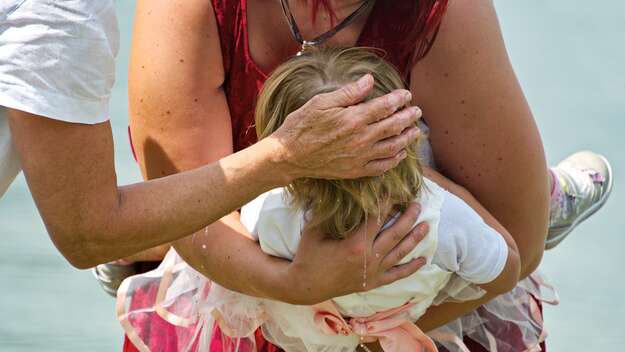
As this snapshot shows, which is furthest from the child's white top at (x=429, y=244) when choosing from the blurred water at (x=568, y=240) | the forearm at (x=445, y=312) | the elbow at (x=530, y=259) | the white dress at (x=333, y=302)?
the blurred water at (x=568, y=240)

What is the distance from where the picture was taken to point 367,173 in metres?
2.11

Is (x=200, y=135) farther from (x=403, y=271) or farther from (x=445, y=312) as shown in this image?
(x=445, y=312)

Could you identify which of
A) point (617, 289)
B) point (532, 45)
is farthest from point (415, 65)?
point (532, 45)

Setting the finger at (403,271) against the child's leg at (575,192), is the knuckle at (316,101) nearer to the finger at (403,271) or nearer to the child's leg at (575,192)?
the finger at (403,271)

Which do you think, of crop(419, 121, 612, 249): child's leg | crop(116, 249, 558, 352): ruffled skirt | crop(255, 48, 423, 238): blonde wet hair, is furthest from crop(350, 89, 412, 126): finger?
crop(419, 121, 612, 249): child's leg

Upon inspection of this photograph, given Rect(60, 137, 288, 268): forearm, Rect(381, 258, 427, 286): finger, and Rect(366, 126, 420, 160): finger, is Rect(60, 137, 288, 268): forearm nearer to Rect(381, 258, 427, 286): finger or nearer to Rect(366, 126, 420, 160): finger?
Rect(366, 126, 420, 160): finger

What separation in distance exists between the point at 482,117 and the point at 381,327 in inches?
18.5

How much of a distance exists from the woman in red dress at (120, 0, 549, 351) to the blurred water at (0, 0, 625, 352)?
4.33 ft

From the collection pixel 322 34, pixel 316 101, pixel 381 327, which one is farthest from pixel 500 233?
pixel 316 101

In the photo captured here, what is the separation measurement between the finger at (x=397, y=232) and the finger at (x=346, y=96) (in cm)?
33

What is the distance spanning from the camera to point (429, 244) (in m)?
2.35

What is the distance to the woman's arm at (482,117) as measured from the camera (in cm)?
249

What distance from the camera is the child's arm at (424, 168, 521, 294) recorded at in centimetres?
250

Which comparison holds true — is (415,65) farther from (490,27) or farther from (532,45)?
(532,45)
